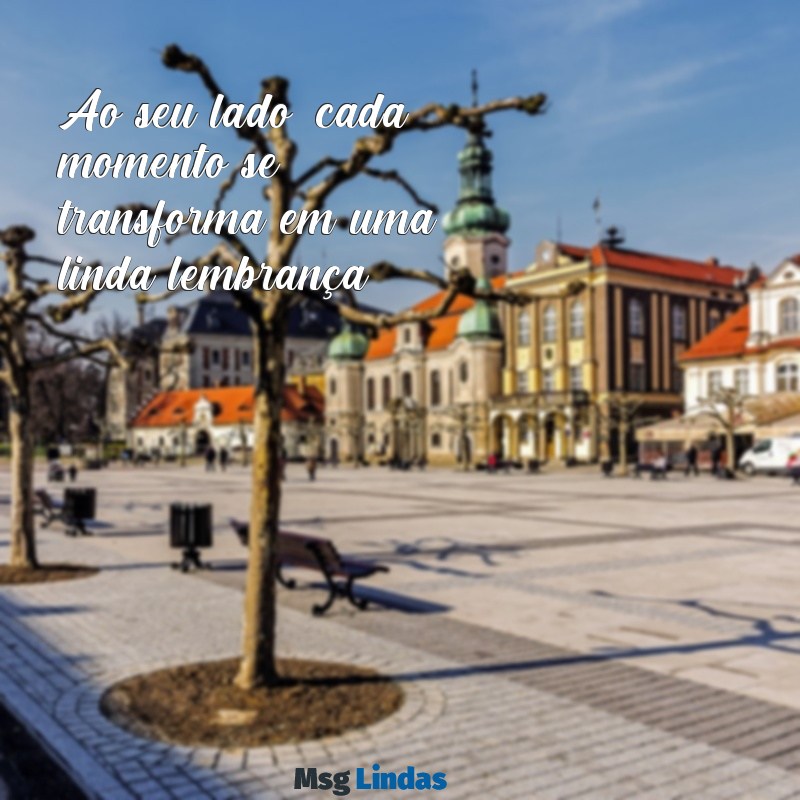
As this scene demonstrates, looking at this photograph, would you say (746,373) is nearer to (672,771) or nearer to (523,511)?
(523,511)

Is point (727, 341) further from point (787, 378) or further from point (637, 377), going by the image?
point (637, 377)

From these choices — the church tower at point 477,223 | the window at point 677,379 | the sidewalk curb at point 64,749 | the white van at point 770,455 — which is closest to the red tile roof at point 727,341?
the window at point 677,379

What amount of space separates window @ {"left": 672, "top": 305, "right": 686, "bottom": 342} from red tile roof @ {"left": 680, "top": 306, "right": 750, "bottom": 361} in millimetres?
6168

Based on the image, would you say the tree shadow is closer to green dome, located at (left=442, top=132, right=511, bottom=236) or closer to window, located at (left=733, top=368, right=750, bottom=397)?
window, located at (left=733, top=368, right=750, bottom=397)

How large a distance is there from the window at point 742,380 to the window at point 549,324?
1320cm

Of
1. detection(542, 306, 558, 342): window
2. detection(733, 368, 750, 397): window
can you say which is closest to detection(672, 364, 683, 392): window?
detection(542, 306, 558, 342): window

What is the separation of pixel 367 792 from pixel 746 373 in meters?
50.9

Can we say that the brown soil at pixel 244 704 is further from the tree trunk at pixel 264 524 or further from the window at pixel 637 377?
the window at pixel 637 377

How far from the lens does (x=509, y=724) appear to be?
6664 mm

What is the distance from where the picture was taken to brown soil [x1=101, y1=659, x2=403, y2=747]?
6.50 m

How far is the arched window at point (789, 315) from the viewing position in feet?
165

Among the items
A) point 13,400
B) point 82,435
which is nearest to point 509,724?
point 13,400

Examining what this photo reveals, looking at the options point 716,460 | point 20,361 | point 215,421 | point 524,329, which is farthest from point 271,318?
point 215,421

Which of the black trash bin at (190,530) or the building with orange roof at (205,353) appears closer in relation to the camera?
the black trash bin at (190,530)
